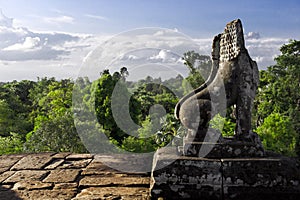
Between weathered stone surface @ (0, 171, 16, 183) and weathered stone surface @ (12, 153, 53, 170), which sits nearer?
weathered stone surface @ (0, 171, 16, 183)

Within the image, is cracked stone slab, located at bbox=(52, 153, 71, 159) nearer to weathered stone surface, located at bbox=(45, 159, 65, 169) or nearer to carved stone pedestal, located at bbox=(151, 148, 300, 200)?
weathered stone surface, located at bbox=(45, 159, 65, 169)

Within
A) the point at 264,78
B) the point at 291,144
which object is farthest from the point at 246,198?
the point at 264,78

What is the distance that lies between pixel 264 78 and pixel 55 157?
2132 centimetres

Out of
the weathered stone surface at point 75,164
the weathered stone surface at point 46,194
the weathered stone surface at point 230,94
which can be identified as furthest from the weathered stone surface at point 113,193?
the weathered stone surface at point 75,164

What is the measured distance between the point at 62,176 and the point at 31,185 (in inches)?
17.1

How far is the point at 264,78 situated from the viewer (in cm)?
2384

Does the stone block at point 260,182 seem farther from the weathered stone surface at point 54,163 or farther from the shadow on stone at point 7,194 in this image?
the weathered stone surface at point 54,163

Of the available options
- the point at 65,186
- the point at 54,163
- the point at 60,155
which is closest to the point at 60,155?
the point at 60,155

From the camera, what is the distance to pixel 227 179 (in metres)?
3.28

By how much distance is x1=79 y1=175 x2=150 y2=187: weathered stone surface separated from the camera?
3.91m

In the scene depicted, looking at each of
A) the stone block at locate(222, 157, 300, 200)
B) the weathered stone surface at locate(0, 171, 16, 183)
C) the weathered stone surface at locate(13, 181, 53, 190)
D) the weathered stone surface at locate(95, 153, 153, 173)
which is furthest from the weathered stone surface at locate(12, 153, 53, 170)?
the stone block at locate(222, 157, 300, 200)

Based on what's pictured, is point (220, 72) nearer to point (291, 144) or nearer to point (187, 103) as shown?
point (187, 103)

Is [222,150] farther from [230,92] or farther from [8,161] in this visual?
[8,161]

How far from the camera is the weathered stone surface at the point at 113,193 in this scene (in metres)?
3.49
